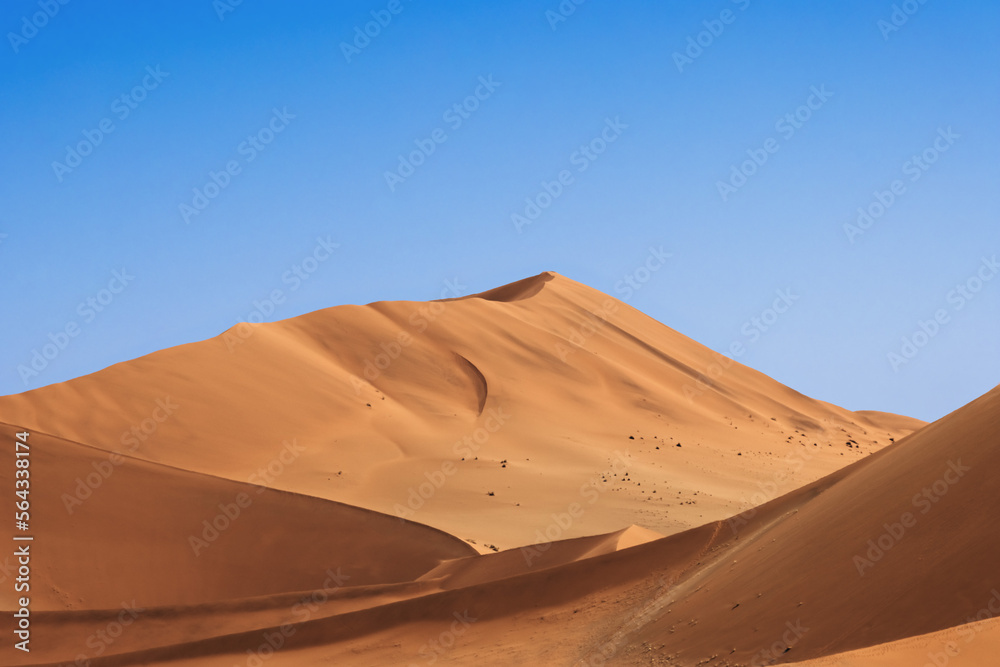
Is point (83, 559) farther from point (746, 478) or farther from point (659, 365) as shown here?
point (659, 365)

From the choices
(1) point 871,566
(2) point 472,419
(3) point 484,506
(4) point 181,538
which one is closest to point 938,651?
(1) point 871,566

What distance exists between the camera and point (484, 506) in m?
22.7

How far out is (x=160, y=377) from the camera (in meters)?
26.9

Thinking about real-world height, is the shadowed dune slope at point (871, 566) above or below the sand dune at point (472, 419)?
below

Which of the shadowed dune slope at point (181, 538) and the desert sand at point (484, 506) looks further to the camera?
the shadowed dune slope at point (181, 538)

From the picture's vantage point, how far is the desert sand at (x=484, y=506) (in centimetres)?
860

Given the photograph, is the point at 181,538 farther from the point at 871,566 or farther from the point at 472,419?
the point at 871,566

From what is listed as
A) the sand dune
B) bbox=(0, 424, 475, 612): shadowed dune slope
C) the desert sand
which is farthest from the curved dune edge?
the sand dune

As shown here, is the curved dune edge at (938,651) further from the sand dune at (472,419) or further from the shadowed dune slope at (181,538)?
the sand dune at (472,419)

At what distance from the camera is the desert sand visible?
8602 millimetres

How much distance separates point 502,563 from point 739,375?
98.1 ft

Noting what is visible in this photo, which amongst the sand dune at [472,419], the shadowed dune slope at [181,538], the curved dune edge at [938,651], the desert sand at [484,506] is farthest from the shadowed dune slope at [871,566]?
the sand dune at [472,419]

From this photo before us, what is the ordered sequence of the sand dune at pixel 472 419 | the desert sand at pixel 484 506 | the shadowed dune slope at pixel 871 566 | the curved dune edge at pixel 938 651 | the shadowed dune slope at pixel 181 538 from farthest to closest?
the sand dune at pixel 472 419
the shadowed dune slope at pixel 181 538
the desert sand at pixel 484 506
the shadowed dune slope at pixel 871 566
the curved dune edge at pixel 938 651

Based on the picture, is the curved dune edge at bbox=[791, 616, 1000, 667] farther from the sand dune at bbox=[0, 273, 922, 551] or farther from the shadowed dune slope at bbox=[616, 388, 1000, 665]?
the sand dune at bbox=[0, 273, 922, 551]
